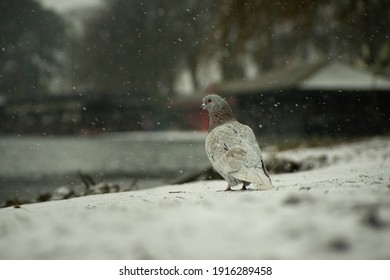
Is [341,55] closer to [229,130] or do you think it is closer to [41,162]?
[41,162]

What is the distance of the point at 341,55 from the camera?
12.9m

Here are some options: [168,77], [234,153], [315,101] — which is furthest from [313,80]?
[234,153]

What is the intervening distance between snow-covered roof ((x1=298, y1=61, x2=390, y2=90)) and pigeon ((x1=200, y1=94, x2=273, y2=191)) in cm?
806

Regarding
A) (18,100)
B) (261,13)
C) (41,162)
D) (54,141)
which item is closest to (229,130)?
(261,13)

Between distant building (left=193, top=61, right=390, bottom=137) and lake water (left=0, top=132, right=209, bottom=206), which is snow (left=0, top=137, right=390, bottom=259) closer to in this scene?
lake water (left=0, top=132, right=209, bottom=206)

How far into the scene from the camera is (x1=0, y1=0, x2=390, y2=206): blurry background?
864 cm

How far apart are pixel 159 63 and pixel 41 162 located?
7533 mm

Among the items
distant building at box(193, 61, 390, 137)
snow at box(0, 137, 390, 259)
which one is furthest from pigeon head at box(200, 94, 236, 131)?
distant building at box(193, 61, 390, 137)

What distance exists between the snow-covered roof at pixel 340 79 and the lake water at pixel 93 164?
10.8 feet

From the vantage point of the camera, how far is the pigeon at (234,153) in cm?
311

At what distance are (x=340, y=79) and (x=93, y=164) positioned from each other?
6078 mm

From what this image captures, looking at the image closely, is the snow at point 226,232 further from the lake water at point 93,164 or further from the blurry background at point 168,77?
the blurry background at point 168,77

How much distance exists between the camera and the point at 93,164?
10.3m

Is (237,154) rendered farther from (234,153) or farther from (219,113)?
(219,113)
